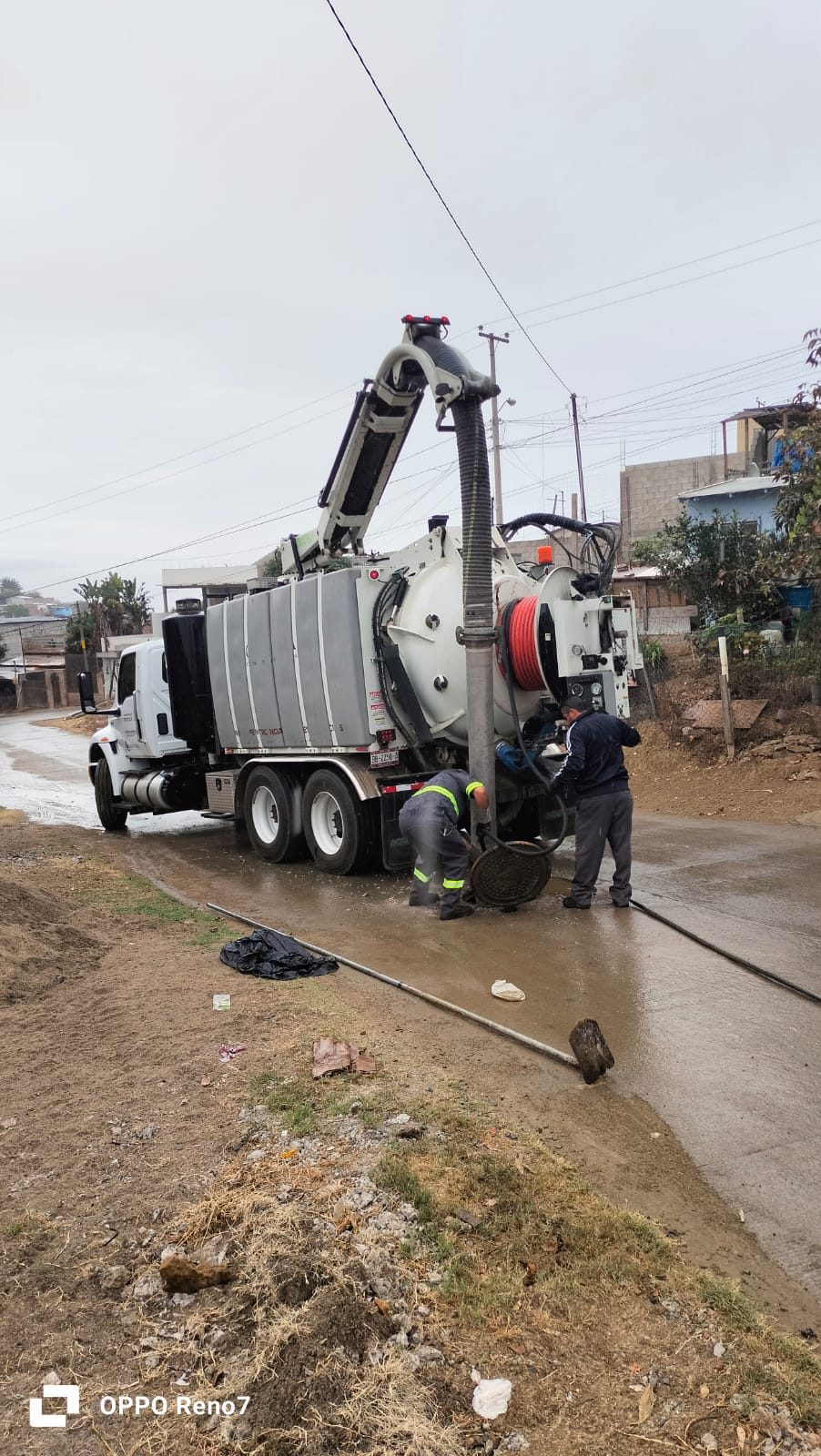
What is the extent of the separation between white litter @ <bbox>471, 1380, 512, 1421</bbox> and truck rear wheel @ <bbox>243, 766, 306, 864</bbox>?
7.29 metres

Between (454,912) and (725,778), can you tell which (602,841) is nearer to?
(454,912)

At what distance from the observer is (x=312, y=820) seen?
30.5ft

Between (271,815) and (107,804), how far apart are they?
390 cm

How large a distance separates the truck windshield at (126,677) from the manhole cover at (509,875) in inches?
275

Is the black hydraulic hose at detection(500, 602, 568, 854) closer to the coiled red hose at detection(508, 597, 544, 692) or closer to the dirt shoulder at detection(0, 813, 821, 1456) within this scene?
the coiled red hose at detection(508, 597, 544, 692)

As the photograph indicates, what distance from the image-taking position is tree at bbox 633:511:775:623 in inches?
563

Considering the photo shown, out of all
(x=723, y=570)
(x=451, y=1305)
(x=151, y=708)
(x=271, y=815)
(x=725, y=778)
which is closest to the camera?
(x=451, y=1305)

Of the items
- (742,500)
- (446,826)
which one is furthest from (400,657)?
(742,500)

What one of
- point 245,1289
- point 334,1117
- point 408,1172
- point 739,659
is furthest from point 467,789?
point 739,659

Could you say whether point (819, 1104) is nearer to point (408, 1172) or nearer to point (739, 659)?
point (408, 1172)

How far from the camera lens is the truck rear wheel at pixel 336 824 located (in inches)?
340

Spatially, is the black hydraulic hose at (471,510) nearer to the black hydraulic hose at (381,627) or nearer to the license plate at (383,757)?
the black hydraulic hose at (381,627)

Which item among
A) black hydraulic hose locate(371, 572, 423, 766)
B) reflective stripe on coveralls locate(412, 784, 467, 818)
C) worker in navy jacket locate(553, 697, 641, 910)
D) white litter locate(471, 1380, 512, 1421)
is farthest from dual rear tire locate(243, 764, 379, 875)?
white litter locate(471, 1380, 512, 1421)

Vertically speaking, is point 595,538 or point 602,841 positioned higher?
point 595,538
